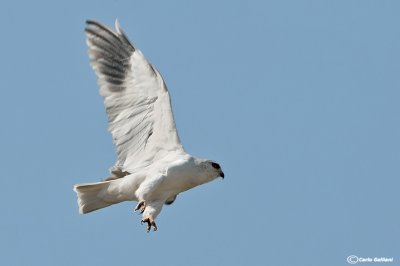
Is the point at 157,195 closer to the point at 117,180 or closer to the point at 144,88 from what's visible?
the point at 117,180

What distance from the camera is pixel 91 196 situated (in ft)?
38.3

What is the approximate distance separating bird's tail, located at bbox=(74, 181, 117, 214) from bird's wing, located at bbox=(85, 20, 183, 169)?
0.39 meters

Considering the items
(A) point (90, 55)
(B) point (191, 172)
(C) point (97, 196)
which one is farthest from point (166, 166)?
(A) point (90, 55)

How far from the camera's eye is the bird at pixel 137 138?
11.2 m

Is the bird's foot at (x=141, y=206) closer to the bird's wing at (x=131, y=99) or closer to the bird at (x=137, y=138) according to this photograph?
the bird at (x=137, y=138)

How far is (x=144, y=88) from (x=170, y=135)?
0.77 meters

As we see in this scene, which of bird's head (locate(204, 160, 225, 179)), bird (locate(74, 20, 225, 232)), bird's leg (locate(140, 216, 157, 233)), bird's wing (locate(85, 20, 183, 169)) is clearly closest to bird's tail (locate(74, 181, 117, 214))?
bird (locate(74, 20, 225, 232))

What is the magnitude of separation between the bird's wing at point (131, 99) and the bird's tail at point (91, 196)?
0.39 m

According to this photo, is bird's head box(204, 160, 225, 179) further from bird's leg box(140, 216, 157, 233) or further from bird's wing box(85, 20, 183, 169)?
bird's leg box(140, 216, 157, 233)

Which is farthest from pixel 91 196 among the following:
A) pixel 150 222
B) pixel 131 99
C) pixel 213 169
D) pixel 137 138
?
pixel 213 169

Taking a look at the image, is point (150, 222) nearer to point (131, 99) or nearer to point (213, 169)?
point (213, 169)

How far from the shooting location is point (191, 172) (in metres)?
11.3

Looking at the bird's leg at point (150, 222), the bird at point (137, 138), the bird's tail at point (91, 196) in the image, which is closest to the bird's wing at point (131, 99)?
the bird at point (137, 138)

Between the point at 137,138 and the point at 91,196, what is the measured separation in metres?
0.93
